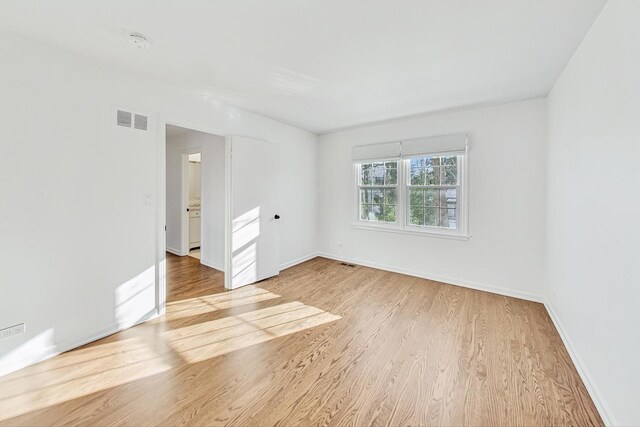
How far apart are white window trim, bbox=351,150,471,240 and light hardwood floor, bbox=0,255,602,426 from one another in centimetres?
106

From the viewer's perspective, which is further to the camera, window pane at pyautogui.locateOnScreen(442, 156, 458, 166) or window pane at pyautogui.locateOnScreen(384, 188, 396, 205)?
window pane at pyautogui.locateOnScreen(384, 188, 396, 205)

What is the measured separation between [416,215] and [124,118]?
12.9ft

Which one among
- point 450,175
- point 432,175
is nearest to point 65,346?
point 432,175

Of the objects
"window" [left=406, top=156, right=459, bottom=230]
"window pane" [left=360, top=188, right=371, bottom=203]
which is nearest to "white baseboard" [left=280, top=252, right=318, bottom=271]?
"window pane" [left=360, top=188, right=371, bottom=203]

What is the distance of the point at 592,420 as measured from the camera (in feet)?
5.00

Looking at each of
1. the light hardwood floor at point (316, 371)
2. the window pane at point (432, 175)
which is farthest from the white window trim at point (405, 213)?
the light hardwood floor at point (316, 371)

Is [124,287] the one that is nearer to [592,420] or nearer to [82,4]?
[82,4]

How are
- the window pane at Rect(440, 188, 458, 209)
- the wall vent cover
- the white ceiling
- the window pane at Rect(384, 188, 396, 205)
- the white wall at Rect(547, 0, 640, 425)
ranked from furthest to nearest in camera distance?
1. the window pane at Rect(384, 188, 396, 205)
2. the window pane at Rect(440, 188, 458, 209)
3. the wall vent cover
4. the white ceiling
5. the white wall at Rect(547, 0, 640, 425)

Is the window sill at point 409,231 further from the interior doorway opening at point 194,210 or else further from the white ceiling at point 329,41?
the interior doorway opening at point 194,210

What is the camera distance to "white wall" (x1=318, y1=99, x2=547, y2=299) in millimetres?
3209

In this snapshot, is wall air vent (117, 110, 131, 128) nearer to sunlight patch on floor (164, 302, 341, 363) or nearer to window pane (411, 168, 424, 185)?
sunlight patch on floor (164, 302, 341, 363)

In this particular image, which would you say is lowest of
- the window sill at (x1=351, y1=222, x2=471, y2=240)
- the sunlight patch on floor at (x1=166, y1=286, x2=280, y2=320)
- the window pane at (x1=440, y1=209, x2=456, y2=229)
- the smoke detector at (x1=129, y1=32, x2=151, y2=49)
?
the sunlight patch on floor at (x1=166, y1=286, x2=280, y2=320)

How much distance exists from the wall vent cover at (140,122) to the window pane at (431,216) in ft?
12.6

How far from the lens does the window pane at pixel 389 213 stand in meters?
4.41
